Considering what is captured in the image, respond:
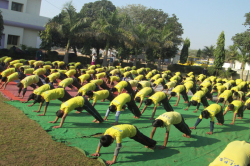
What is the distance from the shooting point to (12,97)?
9844 mm

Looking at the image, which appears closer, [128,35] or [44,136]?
[44,136]

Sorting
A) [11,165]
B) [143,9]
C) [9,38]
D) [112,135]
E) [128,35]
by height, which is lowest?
[11,165]

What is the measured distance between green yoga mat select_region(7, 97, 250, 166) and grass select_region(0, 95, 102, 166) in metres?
0.27

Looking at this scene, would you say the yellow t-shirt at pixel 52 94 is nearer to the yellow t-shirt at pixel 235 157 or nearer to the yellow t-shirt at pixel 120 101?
the yellow t-shirt at pixel 120 101

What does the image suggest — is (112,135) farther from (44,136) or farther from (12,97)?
(12,97)

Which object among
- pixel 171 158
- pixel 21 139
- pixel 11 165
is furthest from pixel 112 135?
pixel 21 139

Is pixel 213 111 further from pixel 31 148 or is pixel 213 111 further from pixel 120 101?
pixel 31 148

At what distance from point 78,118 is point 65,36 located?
54.2 ft

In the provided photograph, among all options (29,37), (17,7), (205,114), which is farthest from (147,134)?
(17,7)

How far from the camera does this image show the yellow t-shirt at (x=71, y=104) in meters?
6.62

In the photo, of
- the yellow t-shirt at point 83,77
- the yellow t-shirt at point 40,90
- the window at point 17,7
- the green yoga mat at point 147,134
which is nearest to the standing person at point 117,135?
the green yoga mat at point 147,134

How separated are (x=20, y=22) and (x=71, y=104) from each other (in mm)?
21551

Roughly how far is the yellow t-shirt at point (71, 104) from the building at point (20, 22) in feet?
66.1

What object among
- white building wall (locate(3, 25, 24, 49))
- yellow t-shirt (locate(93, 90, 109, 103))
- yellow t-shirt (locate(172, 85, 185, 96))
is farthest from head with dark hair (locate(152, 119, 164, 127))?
white building wall (locate(3, 25, 24, 49))
